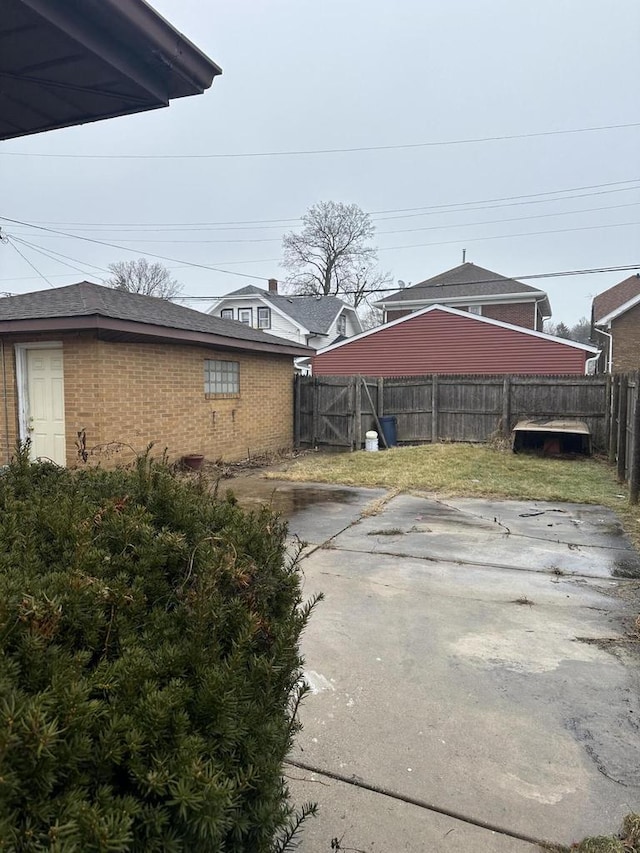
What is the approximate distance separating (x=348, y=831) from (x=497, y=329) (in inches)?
702

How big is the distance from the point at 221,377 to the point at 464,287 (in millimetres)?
18483

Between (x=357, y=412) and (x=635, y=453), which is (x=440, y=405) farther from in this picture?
(x=635, y=453)

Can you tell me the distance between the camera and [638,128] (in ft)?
64.7

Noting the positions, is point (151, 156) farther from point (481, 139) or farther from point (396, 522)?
point (396, 522)

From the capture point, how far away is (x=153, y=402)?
950 centimetres

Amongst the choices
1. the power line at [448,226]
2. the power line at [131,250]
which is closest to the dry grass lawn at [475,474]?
the power line at [131,250]

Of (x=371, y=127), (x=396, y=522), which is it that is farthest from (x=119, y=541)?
(x=371, y=127)

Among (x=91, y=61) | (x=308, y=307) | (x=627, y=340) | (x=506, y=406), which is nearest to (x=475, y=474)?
(x=506, y=406)

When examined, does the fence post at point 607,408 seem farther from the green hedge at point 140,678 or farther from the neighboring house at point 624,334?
the green hedge at point 140,678

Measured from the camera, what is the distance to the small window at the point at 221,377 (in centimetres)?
1107

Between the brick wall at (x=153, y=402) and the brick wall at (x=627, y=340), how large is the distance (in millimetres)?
17160

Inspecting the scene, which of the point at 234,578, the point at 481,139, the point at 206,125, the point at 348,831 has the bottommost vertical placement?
the point at 348,831

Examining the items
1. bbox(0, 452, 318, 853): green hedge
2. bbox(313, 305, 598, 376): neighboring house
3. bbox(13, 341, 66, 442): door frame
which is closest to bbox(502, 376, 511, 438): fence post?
bbox(313, 305, 598, 376): neighboring house

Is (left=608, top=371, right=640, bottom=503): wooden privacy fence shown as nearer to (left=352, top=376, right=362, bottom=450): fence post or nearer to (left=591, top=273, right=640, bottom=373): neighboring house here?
(left=352, top=376, right=362, bottom=450): fence post
